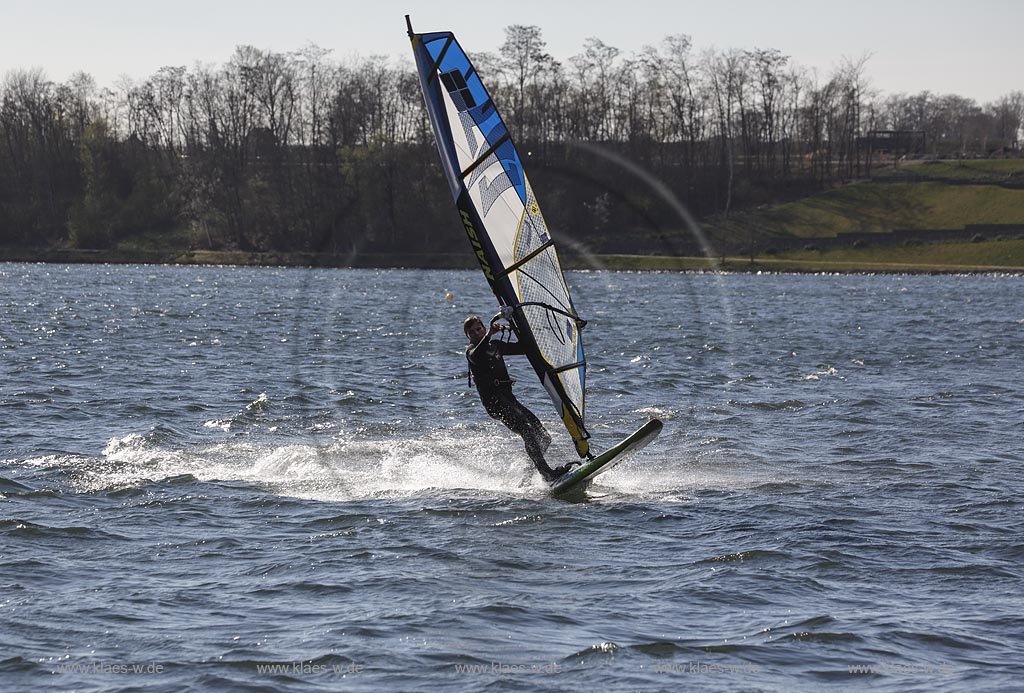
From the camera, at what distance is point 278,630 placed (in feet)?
27.0

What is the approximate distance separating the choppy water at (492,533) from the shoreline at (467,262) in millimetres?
50310

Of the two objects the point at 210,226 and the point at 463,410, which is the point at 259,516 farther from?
the point at 210,226

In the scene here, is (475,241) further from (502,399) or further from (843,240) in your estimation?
(843,240)

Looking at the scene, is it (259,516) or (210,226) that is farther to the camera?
(210,226)

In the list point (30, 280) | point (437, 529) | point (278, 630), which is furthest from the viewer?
point (30, 280)

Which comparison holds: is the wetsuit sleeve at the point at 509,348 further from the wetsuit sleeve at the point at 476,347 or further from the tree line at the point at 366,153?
the tree line at the point at 366,153

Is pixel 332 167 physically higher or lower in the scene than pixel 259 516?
higher

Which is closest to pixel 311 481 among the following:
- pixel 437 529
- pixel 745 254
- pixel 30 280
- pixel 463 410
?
pixel 437 529

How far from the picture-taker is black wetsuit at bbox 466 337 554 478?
1227cm

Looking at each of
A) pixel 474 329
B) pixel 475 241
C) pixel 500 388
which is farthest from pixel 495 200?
pixel 500 388

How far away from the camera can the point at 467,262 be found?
244ft

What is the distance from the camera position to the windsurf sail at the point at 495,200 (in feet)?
37.6

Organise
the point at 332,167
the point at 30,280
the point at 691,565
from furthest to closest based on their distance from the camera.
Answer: the point at 332,167 → the point at 30,280 → the point at 691,565

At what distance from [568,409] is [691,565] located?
3.19 metres
